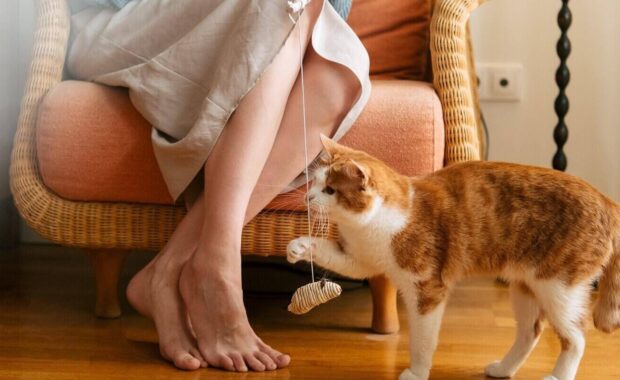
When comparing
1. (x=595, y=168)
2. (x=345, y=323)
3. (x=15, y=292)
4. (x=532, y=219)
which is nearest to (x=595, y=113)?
(x=595, y=168)

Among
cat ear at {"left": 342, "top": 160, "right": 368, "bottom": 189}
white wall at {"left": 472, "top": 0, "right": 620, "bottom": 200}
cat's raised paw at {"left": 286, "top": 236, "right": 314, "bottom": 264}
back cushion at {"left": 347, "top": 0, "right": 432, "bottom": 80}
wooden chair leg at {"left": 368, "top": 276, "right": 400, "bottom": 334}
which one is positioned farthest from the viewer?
white wall at {"left": 472, "top": 0, "right": 620, "bottom": 200}

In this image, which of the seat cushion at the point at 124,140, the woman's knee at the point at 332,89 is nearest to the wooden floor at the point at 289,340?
the seat cushion at the point at 124,140

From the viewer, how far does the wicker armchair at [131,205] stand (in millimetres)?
1571

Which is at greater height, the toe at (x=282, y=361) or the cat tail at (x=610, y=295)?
the cat tail at (x=610, y=295)

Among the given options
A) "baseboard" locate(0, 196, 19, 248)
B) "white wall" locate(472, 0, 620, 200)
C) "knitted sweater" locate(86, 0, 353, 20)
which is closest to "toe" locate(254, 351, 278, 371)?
"knitted sweater" locate(86, 0, 353, 20)

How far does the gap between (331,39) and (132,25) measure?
35 centimetres

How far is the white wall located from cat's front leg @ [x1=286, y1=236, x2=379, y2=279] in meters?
1.07

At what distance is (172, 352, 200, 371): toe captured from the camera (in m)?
1.41

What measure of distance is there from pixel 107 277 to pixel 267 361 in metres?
0.43

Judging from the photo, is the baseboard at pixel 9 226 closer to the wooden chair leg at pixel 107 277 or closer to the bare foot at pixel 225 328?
the wooden chair leg at pixel 107 277

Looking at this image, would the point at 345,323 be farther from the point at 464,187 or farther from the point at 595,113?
the point at 595,113

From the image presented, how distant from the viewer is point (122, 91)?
160cm

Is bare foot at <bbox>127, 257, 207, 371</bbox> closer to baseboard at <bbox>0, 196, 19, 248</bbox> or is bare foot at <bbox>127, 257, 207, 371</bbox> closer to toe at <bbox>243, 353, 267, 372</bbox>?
toe at <bbox>243, 353, 267, 372</bbox>

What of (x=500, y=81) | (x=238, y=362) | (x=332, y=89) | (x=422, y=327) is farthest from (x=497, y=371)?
(x=500, y=81)
